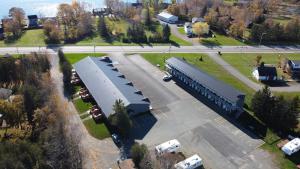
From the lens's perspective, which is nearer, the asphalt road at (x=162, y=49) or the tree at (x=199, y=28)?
the asphalt road at (x=162, y=49)

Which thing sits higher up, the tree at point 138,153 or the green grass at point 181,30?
the green grass at point 181,30

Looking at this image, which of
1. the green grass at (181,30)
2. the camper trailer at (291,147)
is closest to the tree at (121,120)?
the camper trailer at (291,147)

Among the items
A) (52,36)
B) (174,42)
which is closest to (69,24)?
(52,36)

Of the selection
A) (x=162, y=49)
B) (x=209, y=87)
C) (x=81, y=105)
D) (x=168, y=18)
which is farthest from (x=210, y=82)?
(x=168, y=18)

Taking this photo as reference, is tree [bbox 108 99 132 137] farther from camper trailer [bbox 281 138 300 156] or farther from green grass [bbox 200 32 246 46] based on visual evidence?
green grass [bbox 200 32 246 46]

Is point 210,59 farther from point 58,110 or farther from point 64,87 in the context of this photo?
point 58,110

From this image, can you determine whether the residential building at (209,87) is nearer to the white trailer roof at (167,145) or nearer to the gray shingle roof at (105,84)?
the gray shingle roof at (105,84)
